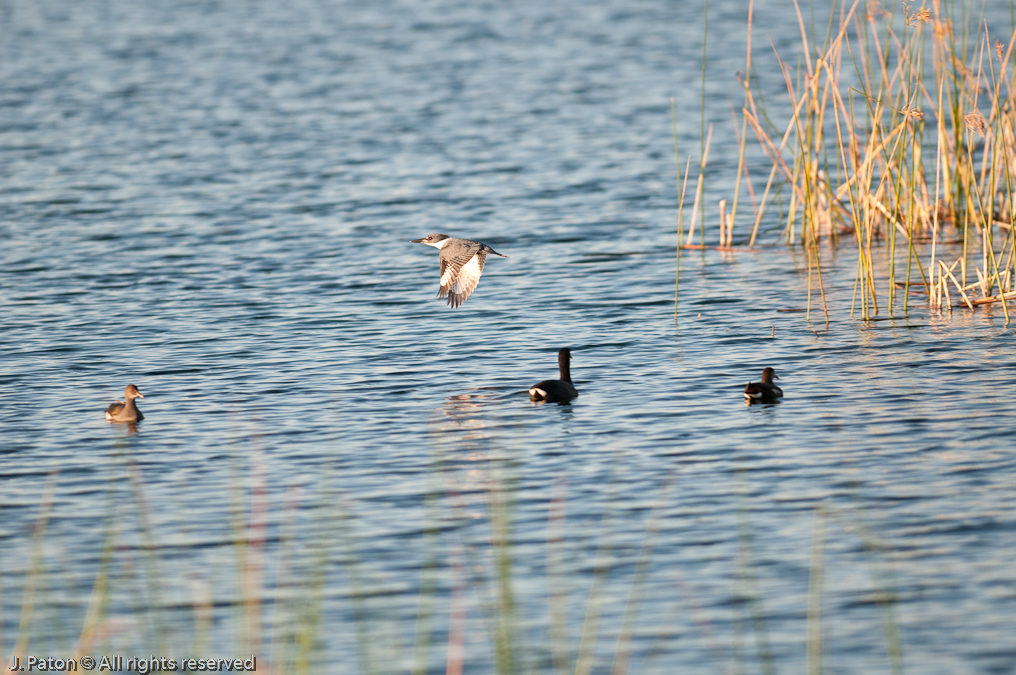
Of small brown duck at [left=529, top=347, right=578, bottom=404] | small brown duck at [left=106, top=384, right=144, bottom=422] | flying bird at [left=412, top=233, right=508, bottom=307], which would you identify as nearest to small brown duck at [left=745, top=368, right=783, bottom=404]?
small brown duck at [left=529, top=347, right=578, bottom=404]

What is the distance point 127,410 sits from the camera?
1052 cm

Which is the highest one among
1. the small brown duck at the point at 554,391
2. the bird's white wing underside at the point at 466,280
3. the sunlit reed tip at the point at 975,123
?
the sunlit reed tip at the point at 975,123

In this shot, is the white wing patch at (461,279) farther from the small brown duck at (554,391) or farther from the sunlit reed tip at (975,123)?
the sunlit reed tip at (975,123)

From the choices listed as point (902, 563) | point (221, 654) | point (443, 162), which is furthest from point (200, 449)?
point (443, 162)

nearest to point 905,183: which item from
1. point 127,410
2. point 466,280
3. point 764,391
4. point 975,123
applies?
point 975,123

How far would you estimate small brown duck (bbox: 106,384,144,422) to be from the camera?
10.5 meters

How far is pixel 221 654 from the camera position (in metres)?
Answer: 6.69

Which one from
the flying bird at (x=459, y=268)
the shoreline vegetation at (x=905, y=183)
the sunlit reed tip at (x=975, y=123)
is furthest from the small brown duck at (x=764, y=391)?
the flying bird at (x=459, y=268)

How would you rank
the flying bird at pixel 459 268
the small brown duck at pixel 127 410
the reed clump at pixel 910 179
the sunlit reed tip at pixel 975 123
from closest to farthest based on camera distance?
the sunlit reed tip at pixel 975 123 → the small brown duck at pixel 127 410 → the reed clump at pixel 910 179 → the flying bird at pixel 459 268

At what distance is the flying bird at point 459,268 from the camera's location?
1268 centimetres

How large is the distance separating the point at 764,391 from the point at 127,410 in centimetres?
497

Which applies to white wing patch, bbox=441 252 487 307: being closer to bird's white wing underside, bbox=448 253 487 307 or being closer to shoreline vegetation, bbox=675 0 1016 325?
bird's white wing underside, bbox=448 253 487 307

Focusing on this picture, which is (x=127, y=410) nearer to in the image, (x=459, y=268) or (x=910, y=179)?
(x=459, y=268)

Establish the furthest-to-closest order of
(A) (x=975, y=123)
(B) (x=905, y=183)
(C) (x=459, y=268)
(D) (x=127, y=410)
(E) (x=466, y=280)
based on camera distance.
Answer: (B) (x=905, y=183), (E) (x=466, y=280), (C) (x=459, y=268), (D) (x=127, y=410), (A) (x=975, y=123)
